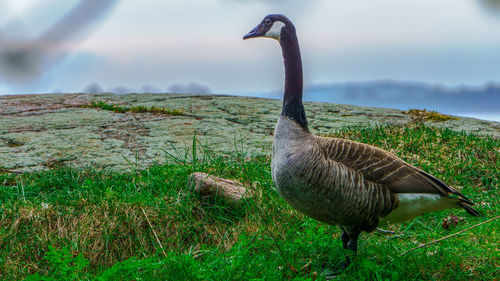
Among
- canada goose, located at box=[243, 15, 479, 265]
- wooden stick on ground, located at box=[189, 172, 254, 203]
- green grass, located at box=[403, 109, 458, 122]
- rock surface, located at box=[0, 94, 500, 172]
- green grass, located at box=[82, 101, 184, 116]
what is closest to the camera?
canada goose, located at box=[243, 15, 479, 265]

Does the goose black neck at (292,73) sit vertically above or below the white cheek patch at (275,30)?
below

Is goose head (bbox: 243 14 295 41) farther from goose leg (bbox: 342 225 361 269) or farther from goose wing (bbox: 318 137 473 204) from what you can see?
goose leg (bbox: 342 225 361 269)

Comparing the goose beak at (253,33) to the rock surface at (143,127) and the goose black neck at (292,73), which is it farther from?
the rock surface at (143,127)

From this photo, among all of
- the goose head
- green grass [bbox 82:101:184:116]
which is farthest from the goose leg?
green grass [bbox 82:101:184:116]

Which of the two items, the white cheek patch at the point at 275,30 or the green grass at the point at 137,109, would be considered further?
the green grass at the point at 137,109

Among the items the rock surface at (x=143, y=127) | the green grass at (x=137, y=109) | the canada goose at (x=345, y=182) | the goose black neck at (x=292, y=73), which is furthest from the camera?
the green grass at (x=137, y=109)

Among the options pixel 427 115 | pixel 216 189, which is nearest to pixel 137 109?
pixel 216 189

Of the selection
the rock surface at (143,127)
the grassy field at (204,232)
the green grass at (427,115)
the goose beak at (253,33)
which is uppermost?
the goose beak at (253,33)

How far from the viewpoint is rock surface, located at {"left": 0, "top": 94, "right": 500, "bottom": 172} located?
7512mm

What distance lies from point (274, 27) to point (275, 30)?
0.03 m

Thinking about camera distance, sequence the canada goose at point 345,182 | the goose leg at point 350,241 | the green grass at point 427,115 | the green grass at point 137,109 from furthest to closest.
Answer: the green grass at point 137,109, the green grass at point 427,115, the goose leg at point 350,241, the canada goose at point 345,182

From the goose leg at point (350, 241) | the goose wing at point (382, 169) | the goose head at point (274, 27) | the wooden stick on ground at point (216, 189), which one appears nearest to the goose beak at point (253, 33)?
the goose head at point (274, 27)

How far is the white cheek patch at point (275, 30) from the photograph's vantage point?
4477 mm

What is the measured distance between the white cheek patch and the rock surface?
2391 millimetres
